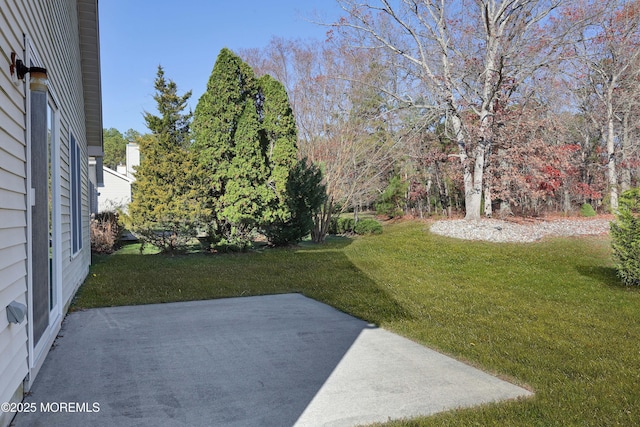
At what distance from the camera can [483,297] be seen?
6.69 m

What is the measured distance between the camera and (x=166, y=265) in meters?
9.59

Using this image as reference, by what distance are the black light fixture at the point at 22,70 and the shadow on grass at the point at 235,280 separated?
349cm

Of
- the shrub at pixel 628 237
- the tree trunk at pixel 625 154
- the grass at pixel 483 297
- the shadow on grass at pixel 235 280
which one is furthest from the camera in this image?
the tree trunk at pixel 625 154

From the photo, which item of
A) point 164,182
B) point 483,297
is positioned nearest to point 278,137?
point 164,182

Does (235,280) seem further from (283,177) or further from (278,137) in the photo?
(278,137)

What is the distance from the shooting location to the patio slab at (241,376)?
2.71m

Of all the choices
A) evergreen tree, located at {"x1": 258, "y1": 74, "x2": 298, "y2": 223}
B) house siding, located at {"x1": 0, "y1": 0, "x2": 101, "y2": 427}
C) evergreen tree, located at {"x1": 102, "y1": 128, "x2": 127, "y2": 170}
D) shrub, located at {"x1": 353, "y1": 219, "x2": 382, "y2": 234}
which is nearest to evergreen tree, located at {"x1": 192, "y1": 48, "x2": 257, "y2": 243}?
evergreen tree, located at {"x1": 258, "y1": 74, "x2": 298, "y2": 223}

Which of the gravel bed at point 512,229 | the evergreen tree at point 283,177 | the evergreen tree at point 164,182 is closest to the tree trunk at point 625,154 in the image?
the gravel bed at point 512,229

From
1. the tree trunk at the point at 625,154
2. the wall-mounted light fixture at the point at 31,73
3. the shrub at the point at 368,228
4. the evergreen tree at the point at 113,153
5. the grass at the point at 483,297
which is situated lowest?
the grass at the point at 483,297

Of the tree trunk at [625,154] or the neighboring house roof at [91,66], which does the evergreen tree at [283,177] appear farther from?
the tree trunk at [625,154]

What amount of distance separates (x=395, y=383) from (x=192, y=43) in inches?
574

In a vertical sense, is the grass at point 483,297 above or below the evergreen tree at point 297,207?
below

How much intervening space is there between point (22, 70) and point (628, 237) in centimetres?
767

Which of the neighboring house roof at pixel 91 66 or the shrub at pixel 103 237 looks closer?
the neighboring house roof at pixel 91 66
